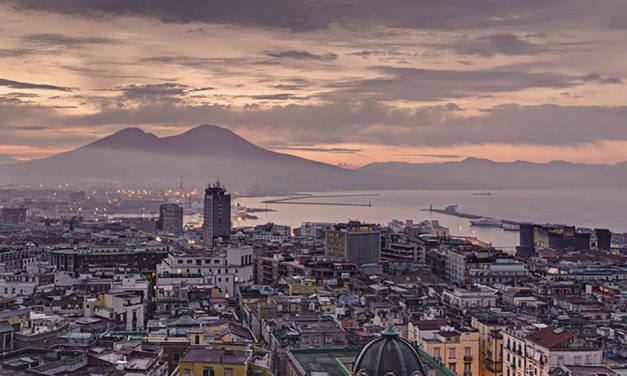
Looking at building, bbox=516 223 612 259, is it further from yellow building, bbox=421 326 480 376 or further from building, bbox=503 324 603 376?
building, bbox=503 324 603 376

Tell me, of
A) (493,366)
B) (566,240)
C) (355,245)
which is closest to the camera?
(493,366)

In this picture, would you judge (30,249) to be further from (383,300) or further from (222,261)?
(383,300)

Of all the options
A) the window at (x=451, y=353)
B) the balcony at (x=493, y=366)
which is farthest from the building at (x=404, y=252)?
the window at (x=451, y=353)

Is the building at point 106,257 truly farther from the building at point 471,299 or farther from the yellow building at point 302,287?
the building at point 471,299

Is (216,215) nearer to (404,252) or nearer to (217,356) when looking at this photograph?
(404,252)

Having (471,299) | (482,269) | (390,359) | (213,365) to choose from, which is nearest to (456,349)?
(213,365)

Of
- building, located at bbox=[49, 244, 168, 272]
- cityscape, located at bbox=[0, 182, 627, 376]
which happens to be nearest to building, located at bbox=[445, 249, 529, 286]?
cityscape, located at bbox=[0, 182, 627, 376]
